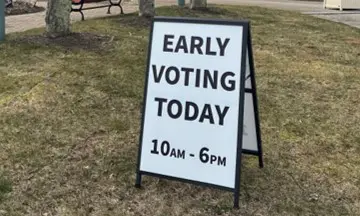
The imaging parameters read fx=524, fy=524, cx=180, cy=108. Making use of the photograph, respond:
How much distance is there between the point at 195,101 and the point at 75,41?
13.0 ft

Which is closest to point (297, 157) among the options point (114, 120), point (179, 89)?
point (179, 89)

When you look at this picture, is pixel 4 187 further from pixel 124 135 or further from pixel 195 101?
pixel 195 101

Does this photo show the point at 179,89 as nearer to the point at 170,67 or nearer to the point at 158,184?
Result: the point at 170,67

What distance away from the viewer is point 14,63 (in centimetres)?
612

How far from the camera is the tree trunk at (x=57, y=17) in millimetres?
6883

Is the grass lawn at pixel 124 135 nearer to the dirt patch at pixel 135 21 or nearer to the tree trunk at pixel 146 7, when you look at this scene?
the dirt patch at pixel 135 21

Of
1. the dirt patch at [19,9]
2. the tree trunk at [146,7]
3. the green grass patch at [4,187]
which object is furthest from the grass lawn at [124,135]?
the dirt patch at [19,9]

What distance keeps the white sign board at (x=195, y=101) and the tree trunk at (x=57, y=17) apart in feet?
12.0

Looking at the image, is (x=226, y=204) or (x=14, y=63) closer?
(x=226, y=204)

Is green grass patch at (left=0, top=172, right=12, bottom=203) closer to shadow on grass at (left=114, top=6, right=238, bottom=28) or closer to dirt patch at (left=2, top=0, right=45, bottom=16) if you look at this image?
shadow on grass at (left=114, top=6, right=238, bottom=28)

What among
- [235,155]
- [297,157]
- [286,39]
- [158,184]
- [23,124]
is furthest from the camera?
[286,39]

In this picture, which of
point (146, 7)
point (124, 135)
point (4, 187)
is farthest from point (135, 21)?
point (4, 187)

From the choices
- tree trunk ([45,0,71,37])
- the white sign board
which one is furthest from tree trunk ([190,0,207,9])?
the white sign board

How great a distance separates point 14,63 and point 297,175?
3677mm
